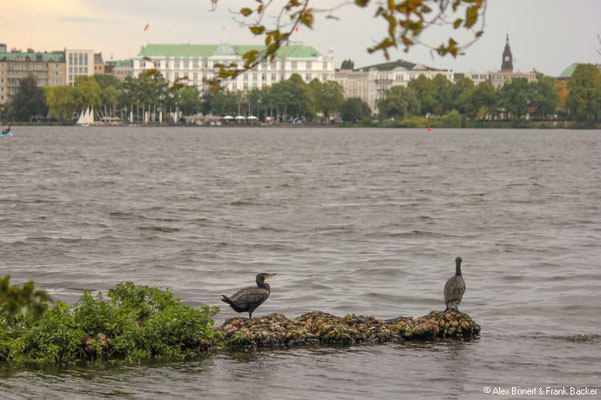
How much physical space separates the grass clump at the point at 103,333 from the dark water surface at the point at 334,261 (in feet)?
1.63

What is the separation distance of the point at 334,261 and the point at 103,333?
49.8 ft

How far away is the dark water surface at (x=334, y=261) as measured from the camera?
1770 cm

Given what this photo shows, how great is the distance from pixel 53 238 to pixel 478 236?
50.5 ft

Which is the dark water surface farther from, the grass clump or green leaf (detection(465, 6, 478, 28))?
green leaf (detection(465, 6, 478, 28))

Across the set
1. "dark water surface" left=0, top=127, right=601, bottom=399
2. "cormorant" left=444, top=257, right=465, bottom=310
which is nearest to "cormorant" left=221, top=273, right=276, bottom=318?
"dark water surface" left=0, top=127, right=601, bottom=399

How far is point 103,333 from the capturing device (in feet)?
61.5

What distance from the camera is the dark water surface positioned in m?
17.7

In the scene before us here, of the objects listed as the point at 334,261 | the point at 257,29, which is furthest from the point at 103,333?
the point at 334,261

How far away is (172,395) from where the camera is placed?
16547 millimetres

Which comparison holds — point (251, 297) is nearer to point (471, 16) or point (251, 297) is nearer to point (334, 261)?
point (471, 16)

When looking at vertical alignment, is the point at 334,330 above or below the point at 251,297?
below

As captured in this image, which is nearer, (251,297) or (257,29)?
(257,29)

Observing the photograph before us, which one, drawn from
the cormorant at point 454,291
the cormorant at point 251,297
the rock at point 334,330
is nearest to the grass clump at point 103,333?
the rock at point 334,330

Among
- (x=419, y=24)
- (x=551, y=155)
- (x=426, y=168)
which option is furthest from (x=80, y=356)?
(x=551, y=155)
